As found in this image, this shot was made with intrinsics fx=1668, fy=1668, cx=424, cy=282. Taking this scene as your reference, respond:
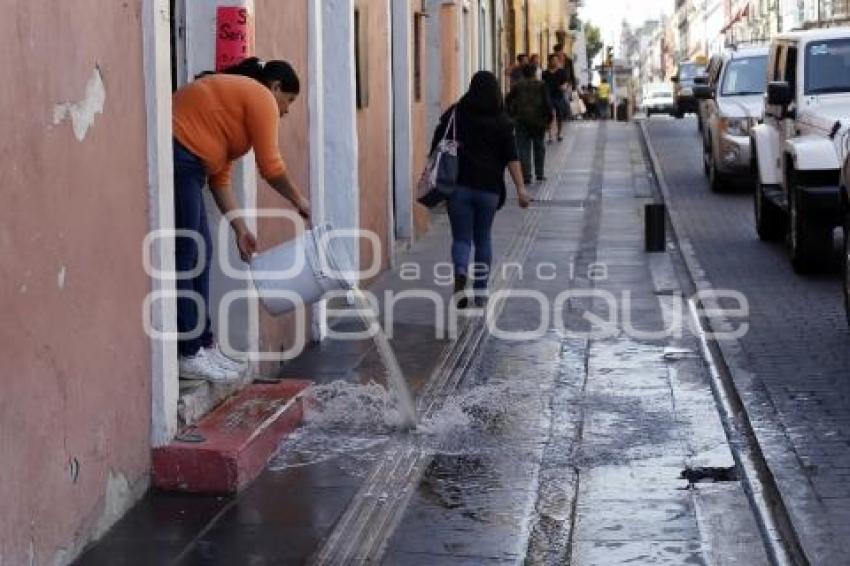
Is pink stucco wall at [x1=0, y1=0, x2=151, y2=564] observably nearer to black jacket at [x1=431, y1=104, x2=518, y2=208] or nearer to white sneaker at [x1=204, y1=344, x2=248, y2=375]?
white sneaker at [x1=204, y1=344, x2=248, y2=375]

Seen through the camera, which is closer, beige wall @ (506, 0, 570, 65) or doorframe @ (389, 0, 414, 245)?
doorframe @ (389, 0, 414, 245)

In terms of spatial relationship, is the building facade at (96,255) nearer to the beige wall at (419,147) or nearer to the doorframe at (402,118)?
the doorframe at (402,118)

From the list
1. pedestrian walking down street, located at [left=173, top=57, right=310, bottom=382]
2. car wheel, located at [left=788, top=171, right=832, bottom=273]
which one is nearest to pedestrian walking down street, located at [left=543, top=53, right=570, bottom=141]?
car wheel, located at [left=788, top=171, right=832, bottom=273]

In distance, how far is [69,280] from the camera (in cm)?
600

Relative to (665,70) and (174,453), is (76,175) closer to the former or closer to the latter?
(174,453)

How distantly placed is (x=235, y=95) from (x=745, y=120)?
47.6 ft

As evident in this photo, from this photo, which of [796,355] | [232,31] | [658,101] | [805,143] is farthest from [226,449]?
[658,101]

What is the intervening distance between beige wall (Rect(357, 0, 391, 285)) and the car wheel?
3.56 m

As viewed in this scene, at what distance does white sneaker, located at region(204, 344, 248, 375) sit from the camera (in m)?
8.21

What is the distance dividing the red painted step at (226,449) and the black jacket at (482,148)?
170 inches

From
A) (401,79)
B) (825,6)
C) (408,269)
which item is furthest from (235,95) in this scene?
(825,6)

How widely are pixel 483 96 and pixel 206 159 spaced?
14.9 ft

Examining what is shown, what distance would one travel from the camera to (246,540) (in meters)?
6.44

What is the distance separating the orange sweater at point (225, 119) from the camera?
8031 mm
